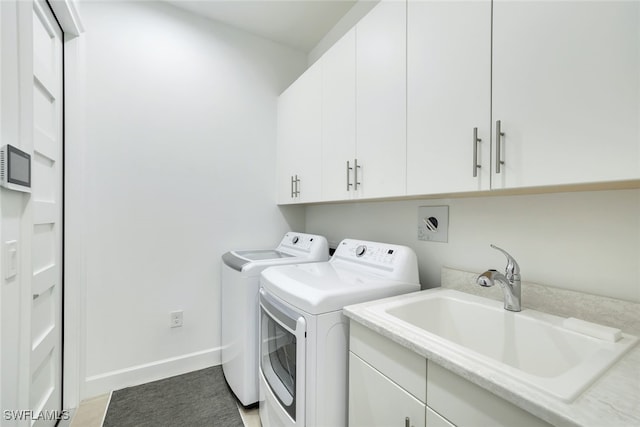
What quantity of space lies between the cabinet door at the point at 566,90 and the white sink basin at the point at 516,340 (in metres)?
0.47

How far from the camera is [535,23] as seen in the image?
0.81 m

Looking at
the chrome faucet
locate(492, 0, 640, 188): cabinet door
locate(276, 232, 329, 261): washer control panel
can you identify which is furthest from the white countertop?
locate(276, 232, 329, 261): washer control panel

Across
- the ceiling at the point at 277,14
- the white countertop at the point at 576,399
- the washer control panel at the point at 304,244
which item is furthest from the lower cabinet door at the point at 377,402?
the ceiling at the point at 277,14

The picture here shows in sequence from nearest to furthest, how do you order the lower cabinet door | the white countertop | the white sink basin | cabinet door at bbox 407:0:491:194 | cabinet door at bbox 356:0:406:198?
the white countertop < the white sink basin < the lower cabinet door < cabinet door at bbox 407:0:491:194 < cabinet door at bbox 356:0:406:198

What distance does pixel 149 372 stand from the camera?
6.39ft

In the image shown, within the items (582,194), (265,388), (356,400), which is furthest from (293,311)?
(582,194)

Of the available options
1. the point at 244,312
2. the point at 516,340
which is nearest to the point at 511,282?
the point at 516,340

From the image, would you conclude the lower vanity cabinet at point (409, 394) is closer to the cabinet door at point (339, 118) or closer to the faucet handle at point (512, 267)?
the faucet handle at point (512, 267)

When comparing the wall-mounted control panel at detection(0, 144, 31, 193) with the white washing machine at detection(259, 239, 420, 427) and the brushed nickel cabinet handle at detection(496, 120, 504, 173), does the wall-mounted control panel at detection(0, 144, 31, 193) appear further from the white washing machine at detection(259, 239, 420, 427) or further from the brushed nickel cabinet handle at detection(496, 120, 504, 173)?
the brushed nickel cabinet handle at detection(496, 120, 504, 173)

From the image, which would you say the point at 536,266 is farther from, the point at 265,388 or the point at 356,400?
the point at 265,388

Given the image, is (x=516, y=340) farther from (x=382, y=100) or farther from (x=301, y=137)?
(x=301, y=137)

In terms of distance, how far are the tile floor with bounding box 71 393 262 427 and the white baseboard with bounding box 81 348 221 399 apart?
6cm

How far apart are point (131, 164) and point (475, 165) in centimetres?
207

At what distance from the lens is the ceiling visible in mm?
2018
